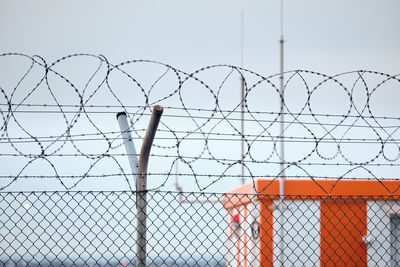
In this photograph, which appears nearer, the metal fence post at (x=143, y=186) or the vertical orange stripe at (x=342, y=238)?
the metal fence post at (x=143, y=186)

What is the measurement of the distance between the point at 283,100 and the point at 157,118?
98cm

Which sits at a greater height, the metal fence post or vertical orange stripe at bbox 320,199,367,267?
the metal fence post

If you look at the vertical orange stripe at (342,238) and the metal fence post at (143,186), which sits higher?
the metal fence post at (143,186)

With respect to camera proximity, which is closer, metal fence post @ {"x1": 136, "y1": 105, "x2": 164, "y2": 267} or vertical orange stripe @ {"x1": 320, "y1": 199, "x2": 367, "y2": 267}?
metal fence post @ {"x1": 136, "y1": 105, "x2": 164, "y2": 267}

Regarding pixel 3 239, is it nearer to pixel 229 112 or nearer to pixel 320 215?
pixel 229 112

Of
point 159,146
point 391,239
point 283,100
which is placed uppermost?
point 283,100

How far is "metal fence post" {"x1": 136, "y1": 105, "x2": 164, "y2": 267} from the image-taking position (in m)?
4.70

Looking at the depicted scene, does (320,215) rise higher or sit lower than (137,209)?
lower

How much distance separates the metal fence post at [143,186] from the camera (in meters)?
4.70

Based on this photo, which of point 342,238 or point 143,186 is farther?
point 342,238

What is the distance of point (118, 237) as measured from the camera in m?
5.26

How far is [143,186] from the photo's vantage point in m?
4.78

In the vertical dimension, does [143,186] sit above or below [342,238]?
above

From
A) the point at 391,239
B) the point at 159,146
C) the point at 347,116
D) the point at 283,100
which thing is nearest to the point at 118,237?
the point at 159,146
